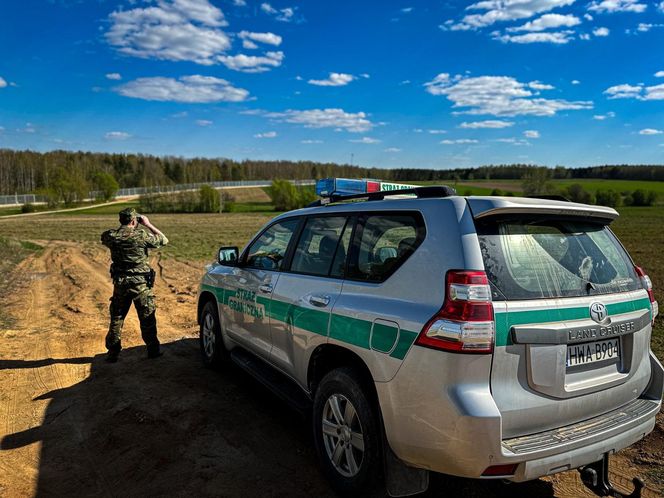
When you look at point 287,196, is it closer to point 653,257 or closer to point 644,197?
point 644,197

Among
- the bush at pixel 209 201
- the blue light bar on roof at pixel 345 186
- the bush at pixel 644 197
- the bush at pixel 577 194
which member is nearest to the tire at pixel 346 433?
the blue light bar on roof at pixel 345 186

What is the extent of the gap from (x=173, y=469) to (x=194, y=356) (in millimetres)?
2634

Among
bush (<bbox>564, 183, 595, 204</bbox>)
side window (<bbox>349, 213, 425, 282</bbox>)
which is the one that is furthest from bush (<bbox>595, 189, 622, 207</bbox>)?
side window (<bbox>349, 213, 425, 282</bbox>)

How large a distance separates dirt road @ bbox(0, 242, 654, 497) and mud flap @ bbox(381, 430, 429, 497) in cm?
58

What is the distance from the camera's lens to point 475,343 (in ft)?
7.33

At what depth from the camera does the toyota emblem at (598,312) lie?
253cm

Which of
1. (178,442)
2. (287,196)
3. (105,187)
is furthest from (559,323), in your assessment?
(105,187)

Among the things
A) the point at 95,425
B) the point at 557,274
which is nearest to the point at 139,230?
the point at 95,425

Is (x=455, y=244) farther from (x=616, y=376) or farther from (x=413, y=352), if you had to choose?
(x=616, y=376)

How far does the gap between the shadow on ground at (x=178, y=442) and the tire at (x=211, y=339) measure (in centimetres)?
17

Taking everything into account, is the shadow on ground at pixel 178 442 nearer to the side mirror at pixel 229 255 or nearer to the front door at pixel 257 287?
the front door at pixel 257 287

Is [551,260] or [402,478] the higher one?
[551,260]

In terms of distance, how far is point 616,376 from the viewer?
8.77 ft

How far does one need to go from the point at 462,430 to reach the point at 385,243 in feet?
3.88
